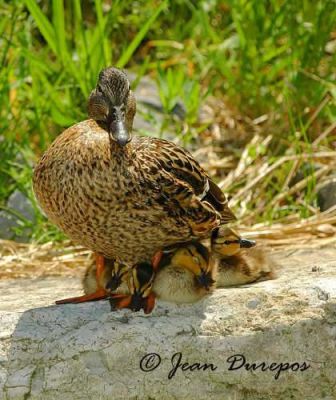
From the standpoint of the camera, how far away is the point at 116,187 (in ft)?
12.3

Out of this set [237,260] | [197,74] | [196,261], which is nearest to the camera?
[196,261]

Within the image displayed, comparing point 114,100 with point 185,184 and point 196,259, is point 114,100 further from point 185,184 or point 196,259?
point 196,259

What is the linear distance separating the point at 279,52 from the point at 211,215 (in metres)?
2.40

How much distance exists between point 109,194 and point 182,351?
645mm

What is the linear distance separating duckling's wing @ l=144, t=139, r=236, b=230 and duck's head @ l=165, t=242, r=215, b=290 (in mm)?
131

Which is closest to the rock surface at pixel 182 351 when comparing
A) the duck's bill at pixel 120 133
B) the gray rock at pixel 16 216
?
the duck's bill at pixel 120 133

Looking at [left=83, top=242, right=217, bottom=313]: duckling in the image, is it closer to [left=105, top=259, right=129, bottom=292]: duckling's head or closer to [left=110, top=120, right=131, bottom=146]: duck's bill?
[left=105, top=259, right=129, bottom=292]: duckling's head

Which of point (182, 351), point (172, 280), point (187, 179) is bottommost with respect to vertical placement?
point (182, 351)

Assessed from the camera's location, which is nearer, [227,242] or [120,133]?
[120,133]

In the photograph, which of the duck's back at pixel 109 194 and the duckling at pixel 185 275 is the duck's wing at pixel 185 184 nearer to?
the duck's back at pixel 109 194

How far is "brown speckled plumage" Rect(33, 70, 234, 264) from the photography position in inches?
147

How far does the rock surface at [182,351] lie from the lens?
3.61 metres

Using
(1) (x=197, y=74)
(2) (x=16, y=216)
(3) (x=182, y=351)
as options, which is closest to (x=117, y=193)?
(3) (x=182, y=351)

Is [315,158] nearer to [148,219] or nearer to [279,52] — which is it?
[279,52]
